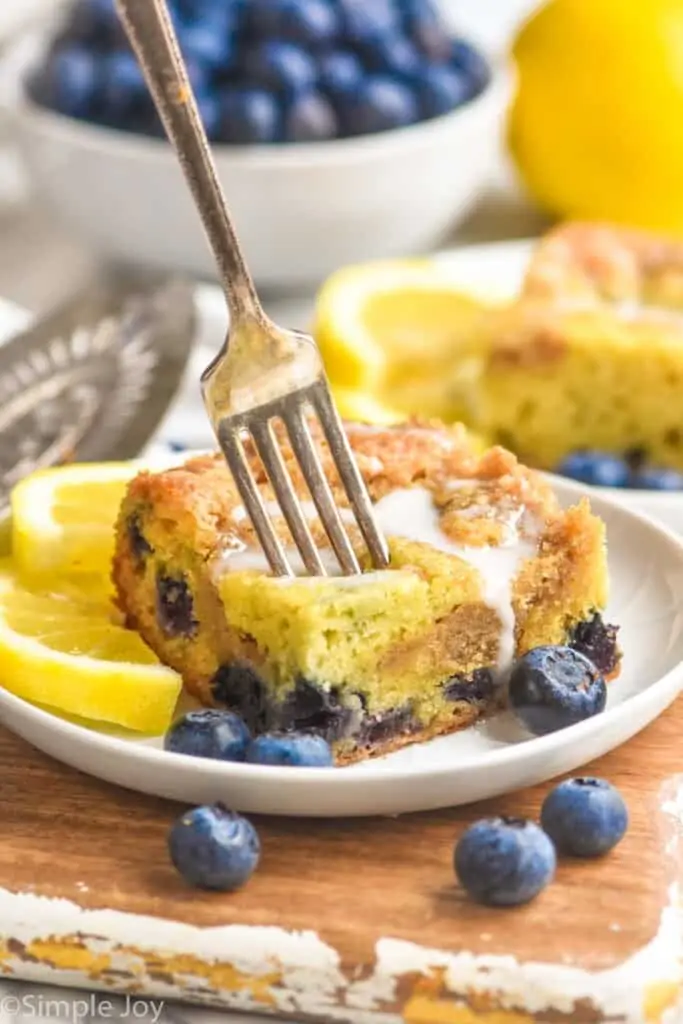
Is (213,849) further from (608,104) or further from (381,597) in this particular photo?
(608,104)

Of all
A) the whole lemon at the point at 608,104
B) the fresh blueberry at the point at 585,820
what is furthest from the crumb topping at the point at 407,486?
the whole lemon at the point at 608,104

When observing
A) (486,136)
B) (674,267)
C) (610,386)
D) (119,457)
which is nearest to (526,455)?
(610,386)

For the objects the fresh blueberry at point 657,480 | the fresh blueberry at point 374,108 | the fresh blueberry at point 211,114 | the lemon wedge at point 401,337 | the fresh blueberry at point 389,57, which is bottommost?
the fresh blueberry at point 657,480

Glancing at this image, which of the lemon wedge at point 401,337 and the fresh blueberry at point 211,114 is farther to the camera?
the fresh blueberry at point 211,114

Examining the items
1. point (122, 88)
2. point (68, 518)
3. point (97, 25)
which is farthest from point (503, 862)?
point (97, 25)

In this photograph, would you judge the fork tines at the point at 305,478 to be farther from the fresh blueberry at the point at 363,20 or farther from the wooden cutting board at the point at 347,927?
the fresh blueberry at the point at 363,20

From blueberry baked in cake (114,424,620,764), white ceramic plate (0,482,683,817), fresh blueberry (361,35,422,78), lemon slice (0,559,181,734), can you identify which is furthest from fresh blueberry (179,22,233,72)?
white ceramic plate (0,482,683,817)

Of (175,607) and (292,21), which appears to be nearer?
(175,607)

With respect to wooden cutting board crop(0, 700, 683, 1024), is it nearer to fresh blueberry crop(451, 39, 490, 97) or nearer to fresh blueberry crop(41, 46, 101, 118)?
fresh blueberry crop(41, 46, 101, 118)
